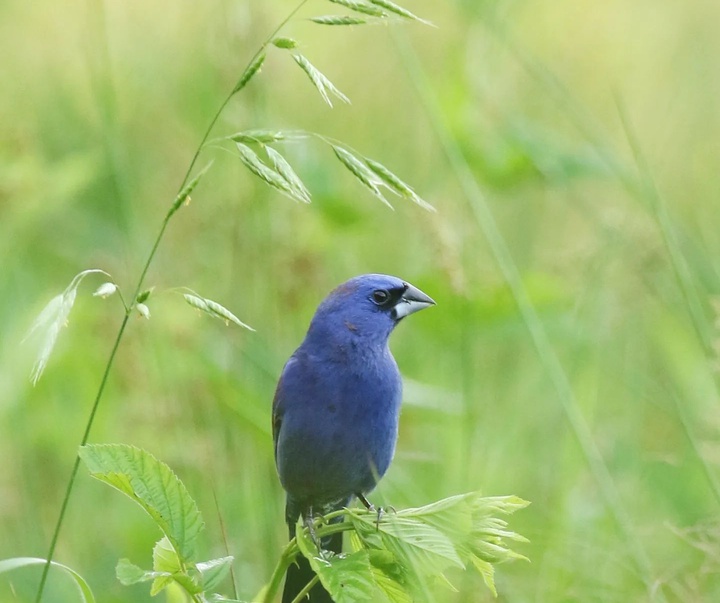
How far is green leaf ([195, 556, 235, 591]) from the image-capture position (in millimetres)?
1509

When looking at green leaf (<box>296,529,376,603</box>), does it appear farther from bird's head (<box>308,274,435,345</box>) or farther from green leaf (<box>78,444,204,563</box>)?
bird's head (<box>308,274,435,345</box>)

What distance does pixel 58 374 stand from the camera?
10.9 ft

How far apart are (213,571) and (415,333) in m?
2.15

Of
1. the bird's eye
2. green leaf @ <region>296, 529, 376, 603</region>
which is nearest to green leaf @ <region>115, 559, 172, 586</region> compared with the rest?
green leaf @ <region>296, 529, 376, 603</region>

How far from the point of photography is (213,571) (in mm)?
1531

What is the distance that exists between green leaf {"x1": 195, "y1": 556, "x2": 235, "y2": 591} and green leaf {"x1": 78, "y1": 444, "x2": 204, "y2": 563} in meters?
0.04

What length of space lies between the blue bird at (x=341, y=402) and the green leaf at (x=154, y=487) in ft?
2.28

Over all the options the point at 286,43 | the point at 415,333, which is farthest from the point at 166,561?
the point at 415,333

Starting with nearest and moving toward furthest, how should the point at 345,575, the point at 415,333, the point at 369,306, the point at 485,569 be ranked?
the point at 345,575 → the point at 485,569 → the point at 369,306 → the point at 415,333

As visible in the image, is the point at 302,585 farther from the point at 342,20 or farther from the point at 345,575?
the point at 342,20

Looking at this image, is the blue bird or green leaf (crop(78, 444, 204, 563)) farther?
the blue bird

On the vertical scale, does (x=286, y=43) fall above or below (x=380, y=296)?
above

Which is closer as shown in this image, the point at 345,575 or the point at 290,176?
the point at 345,575

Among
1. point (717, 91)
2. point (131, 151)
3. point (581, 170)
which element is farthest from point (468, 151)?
point (717, 91)
